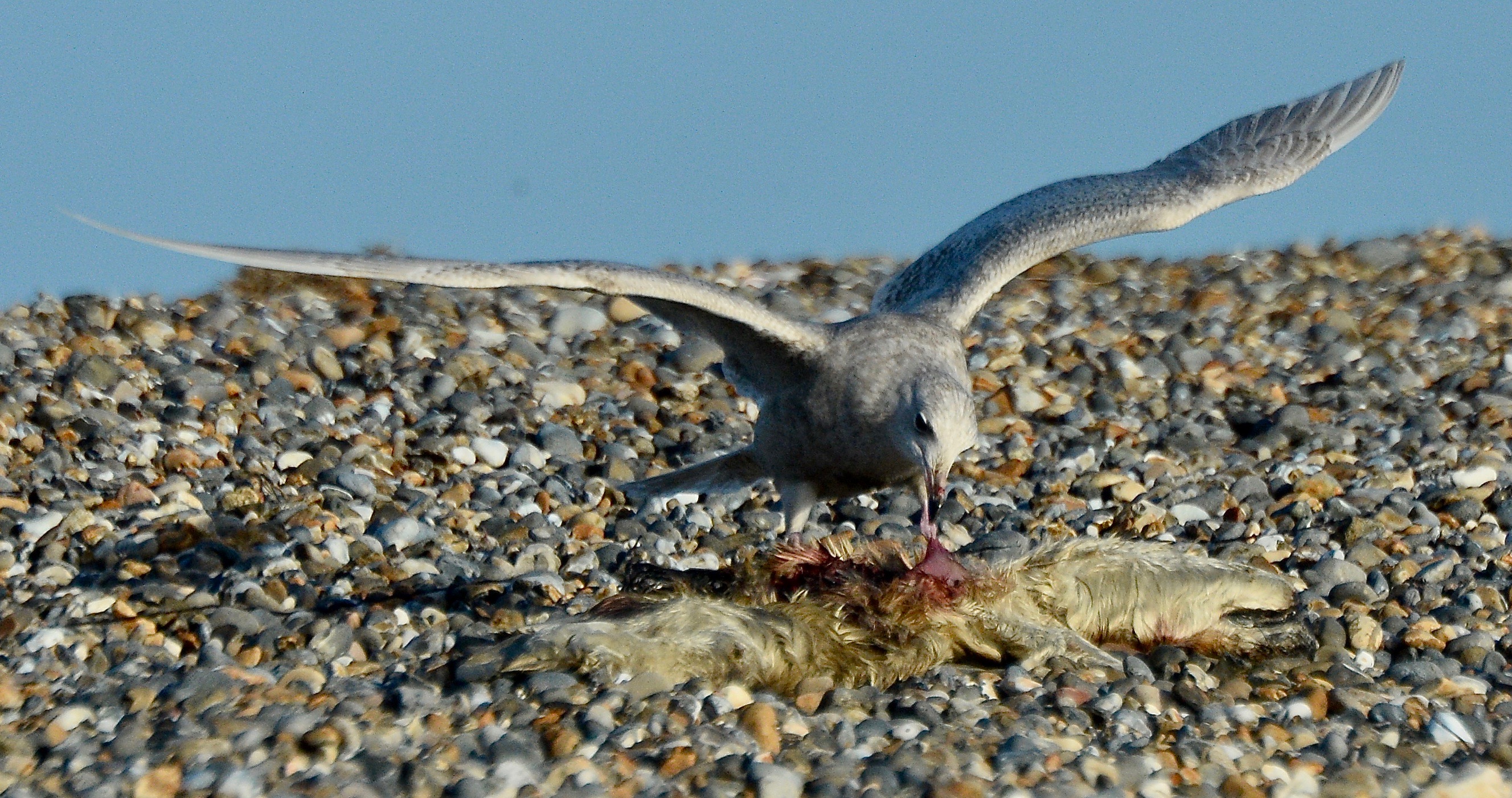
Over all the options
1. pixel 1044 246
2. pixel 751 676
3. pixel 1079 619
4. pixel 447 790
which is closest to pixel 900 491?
pixel 1044 246

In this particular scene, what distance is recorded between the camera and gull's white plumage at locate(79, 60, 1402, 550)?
557 cm

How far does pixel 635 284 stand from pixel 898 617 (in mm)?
1295

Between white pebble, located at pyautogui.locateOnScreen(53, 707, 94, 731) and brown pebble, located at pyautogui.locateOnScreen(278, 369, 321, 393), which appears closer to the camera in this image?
white pebble, located at pyautogui.locateOnScreen(53, 707, 94, 731)

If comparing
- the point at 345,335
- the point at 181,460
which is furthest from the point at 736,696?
the point at 345,335

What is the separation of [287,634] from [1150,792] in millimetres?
2518

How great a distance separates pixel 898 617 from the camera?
5.31 m

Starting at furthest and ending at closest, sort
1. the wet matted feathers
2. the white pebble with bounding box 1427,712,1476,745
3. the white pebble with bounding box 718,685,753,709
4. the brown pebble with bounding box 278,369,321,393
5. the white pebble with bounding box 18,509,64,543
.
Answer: the brown pebble with bounding box 278,369,321,393 → the white pebble with bounding box 18,509,64,543 → the white pebble with bounding box 1427,712,1476,745 → the wet matted feathers → the white pebble with bounding box 718,685,753,709

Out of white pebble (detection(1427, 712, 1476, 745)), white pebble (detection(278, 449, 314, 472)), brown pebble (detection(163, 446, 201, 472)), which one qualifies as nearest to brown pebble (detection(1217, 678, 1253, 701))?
white pebble (detection(1427, 712, 1476, 745))

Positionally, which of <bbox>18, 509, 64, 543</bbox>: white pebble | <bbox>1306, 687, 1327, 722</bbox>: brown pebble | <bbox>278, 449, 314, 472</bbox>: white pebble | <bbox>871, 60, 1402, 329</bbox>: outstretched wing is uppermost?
<bbox>871, 60, 1402, 329</bbox>: outstretched wing

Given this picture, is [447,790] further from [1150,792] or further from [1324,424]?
[1324,424]

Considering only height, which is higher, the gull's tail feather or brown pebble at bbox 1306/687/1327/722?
the gull's tail feather

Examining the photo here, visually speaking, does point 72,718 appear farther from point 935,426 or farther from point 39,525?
point 935,426

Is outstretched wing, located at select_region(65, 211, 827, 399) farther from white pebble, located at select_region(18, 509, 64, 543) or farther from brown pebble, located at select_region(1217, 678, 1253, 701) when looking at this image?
brown pebble, located at select_region(1217, 678, 1253, 701)

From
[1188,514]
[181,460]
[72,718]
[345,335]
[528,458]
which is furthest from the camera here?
[345,335]
